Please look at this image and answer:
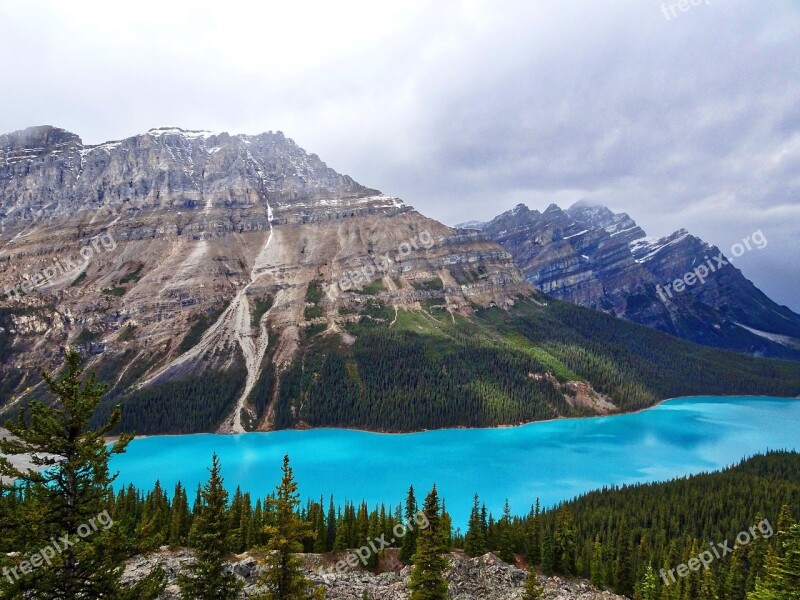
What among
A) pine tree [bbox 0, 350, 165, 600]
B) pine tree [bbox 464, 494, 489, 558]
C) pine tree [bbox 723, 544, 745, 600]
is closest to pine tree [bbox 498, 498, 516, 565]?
pine tree [bbox 464, 494, 489, 558]

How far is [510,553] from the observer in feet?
148

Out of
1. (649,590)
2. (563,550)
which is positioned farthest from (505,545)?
(649,590)

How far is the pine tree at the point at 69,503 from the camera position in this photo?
13539mm

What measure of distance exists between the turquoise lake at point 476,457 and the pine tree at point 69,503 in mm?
61624

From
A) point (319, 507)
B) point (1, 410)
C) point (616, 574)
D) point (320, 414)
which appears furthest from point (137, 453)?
point (616, 574)

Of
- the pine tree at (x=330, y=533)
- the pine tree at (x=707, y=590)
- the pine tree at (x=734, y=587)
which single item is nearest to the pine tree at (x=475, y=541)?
the pine tree at (x=330, y=533)

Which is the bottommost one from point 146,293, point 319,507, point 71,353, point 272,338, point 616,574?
point 616,574

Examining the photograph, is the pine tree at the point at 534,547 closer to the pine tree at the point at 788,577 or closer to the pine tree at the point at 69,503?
the pine tree at the point at 788,577

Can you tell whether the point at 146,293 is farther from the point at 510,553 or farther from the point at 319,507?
the point at 510,553

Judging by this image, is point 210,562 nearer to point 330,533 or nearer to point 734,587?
point 330,533

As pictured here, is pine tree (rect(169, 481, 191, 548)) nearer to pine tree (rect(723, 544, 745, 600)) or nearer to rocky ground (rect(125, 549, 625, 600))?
rocky ground (rect(125, 549, 625, 600))

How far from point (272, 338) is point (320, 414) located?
48.3 metres

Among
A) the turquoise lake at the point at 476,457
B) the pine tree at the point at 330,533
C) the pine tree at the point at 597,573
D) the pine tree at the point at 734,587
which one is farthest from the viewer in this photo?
the turquoise lake at the point at 476,457

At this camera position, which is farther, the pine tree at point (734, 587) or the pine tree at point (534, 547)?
the pine tree at point (534, 547)
